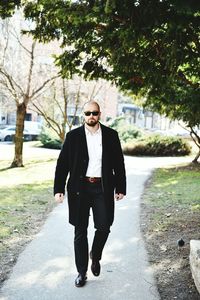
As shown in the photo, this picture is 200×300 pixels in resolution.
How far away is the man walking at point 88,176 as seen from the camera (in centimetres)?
439

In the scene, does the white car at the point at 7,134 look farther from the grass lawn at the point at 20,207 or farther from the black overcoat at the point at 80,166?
the black overcoat at the point at 80,166

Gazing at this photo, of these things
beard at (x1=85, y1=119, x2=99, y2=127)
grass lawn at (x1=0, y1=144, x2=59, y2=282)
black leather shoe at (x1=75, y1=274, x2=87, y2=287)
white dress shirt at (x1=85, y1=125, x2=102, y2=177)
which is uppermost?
beard at (x1=85, y1=119, x2=99, y2=127)

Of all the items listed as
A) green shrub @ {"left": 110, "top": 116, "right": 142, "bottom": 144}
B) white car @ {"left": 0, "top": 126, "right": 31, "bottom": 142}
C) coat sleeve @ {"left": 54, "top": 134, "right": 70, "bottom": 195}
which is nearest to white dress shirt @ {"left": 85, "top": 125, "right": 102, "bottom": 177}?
coat sleeve @ {"left": 54, "top": 134, "right": 70, "bottom": 195}

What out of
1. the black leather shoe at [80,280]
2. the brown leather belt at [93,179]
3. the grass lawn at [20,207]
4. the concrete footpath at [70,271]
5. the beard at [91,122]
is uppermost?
the beard at [91,122]

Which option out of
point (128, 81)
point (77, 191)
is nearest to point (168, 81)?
point (128, 81)

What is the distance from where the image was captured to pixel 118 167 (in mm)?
4609

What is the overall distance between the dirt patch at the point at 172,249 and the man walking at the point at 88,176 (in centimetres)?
96

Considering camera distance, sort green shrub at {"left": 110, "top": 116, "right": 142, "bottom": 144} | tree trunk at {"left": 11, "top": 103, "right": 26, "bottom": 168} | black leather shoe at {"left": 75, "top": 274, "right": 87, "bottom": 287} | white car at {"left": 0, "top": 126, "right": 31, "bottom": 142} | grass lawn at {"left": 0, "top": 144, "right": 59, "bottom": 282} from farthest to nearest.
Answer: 1. white car at {"left": 0, "top": 126, "right": 31, "bottom": 142}
2. green shrub at {"left": 110, "top": 116, "right": 142, "bottom": 144}
3. tree trunk at {"left": 11, "top": 103, "right": 26, "bottom": 168}
4. grass lawn at {"left": 0, "top": 144, "right": 59, "bottom": 282}
5. black leather shoe at {"left": 75, "top": 274, "right": 87, "bottom": 287}

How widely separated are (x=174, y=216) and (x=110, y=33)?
4091 mm

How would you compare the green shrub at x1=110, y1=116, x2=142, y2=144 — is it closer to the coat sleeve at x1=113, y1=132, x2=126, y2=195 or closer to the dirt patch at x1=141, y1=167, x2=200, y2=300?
the dirt patch at x1=141, y1=167, x2=200, y2=300

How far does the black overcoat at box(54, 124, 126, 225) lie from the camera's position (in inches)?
173

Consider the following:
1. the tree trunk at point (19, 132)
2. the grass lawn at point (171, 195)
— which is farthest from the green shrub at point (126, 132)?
the grass lawn at point (171, 195)

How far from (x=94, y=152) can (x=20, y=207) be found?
4.98m

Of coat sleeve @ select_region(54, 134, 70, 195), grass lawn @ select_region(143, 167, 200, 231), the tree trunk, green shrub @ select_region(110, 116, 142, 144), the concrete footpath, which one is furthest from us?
green shrub @ select_region(110, 116, 142, 144)
